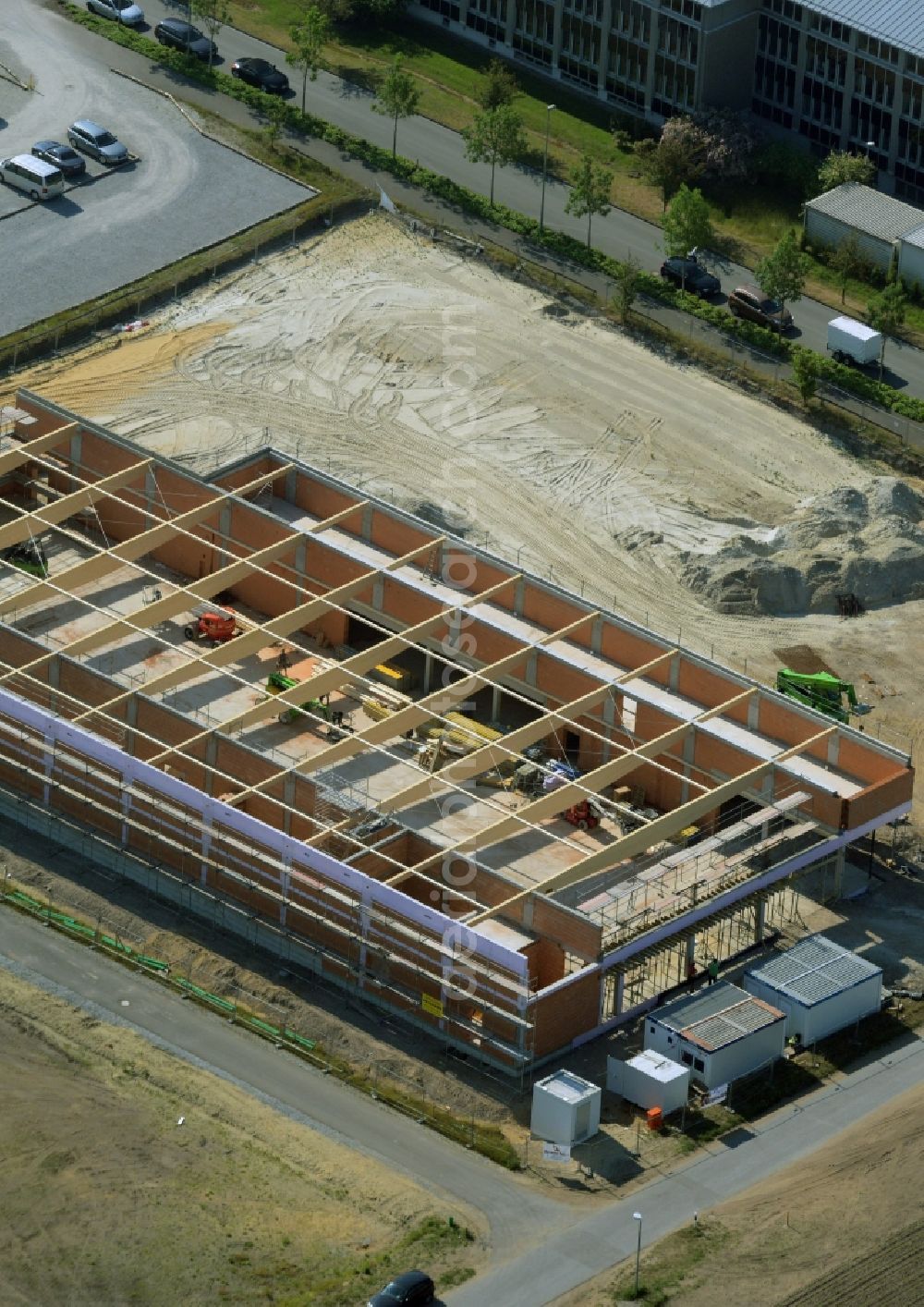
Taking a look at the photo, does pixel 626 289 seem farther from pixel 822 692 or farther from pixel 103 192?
pixel 822 692

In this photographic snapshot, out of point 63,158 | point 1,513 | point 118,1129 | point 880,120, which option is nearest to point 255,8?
point 63,158

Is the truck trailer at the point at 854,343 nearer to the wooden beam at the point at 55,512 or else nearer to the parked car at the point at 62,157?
the wooden beam at the point at 55,512

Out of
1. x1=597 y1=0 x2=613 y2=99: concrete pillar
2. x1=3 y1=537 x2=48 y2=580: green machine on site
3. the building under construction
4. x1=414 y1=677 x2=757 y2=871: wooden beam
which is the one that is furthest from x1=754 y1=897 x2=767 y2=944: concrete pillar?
x1=597 y1=0 x2=613 y2=99: concrete pillar

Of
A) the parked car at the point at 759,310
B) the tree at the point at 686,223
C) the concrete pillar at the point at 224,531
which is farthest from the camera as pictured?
the tree at the point at 686,223

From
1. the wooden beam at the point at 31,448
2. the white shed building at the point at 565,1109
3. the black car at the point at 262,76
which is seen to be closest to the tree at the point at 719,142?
the black car at the point at 262,76

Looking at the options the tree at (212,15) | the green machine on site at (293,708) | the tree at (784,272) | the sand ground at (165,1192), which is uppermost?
the tree at (212,15)
